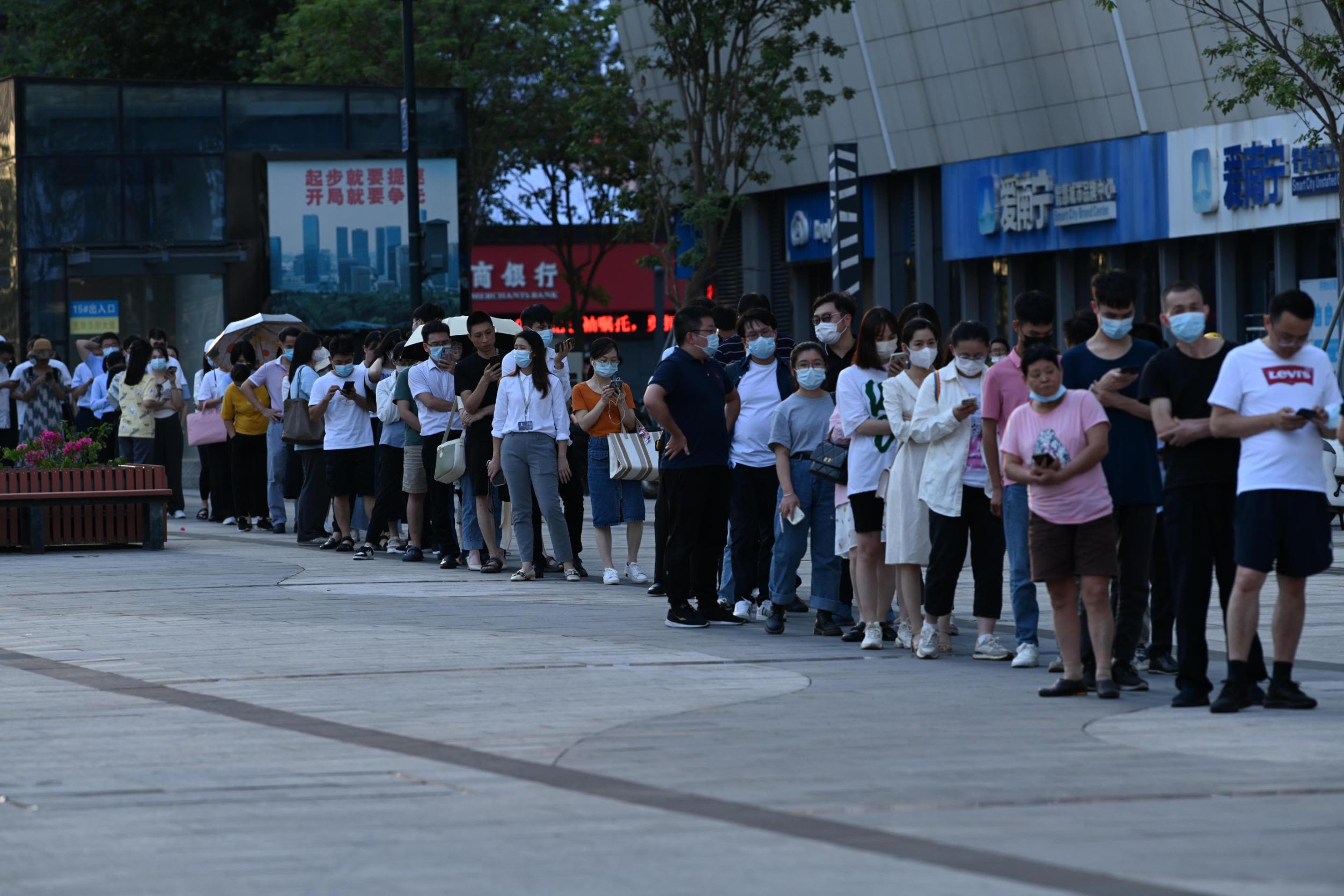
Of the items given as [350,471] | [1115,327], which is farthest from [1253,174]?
[1115,327]

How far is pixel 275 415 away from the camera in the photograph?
21391 millimetres

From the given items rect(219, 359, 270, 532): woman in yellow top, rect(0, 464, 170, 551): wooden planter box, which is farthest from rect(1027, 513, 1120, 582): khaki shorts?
rect(219, 359, 270, 532): woman in yellow top

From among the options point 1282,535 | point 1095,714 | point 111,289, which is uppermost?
point 111,289

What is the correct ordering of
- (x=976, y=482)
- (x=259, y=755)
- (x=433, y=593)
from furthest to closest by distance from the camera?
(x=433, y=593) → (x=976, y=482) → (x=259, y=755)

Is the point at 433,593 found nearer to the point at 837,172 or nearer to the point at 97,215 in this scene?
the point at 837,172

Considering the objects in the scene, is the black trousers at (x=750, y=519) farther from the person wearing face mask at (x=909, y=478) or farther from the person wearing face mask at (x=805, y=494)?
the person wearing face mask at (x=909, y=478)

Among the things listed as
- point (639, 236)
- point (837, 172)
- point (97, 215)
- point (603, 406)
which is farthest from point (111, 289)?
point (603, 406)

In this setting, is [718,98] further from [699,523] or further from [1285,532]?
[1285,532]

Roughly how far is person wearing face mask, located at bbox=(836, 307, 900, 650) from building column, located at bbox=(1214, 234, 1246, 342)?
898 inches

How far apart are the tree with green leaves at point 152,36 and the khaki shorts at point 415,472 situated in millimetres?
38985

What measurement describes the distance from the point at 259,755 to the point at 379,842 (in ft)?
5.83

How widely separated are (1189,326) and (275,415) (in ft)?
43.2

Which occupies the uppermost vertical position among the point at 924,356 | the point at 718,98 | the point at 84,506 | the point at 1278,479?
the point at 718,98

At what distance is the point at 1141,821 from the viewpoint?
666cm
